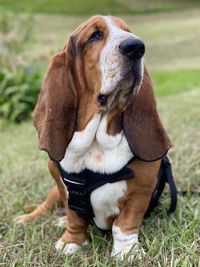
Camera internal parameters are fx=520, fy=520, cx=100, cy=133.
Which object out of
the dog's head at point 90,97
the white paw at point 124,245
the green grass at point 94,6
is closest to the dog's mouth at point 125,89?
the dog's head at point 90,97

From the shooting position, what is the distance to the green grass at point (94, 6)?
24.0 metres

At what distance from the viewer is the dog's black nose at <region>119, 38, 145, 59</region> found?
94.4 inches

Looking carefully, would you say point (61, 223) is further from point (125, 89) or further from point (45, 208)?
point (125, 89)

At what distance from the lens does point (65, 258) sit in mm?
2877

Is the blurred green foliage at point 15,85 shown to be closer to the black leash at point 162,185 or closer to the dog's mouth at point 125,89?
the black leash at point 162,185

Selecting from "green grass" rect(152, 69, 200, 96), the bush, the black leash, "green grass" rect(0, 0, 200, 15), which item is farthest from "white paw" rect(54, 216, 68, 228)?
"green grass" rect(0, 0, 200, 15)

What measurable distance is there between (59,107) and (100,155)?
33 centimetres

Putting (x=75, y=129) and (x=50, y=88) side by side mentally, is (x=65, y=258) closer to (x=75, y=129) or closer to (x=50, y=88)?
(x=75, y=129)

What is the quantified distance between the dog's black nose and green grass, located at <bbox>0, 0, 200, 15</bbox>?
21280 mm

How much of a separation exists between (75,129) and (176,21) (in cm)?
1922

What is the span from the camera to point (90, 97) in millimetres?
2697

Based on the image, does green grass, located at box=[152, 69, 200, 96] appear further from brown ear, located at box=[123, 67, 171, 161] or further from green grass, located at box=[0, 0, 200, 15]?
green grass, located at box=[0, 0, 200, 15]

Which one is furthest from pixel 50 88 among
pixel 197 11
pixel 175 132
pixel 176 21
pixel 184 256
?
pixel 197 11

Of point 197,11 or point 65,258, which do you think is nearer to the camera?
point 65,258
